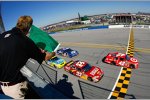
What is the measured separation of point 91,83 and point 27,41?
7213 millimetres

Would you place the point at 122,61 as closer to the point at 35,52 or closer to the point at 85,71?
the point at 85,71

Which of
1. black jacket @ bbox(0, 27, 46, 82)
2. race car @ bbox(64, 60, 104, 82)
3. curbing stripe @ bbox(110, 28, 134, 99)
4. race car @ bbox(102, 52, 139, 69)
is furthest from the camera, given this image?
race car @ bbox(102, 52, 139, 69)

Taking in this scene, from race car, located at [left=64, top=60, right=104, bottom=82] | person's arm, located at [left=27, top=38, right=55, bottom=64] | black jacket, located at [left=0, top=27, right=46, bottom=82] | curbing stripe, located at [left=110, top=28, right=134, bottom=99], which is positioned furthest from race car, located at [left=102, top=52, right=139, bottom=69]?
black jacket, located at [left=0, top=27, right=46, bottom=82]

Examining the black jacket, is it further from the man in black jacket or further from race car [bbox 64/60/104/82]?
race car [bbox 64/60/104/82]

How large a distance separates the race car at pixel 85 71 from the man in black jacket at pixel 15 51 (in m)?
7.11

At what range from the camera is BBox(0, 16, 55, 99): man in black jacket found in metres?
2.48

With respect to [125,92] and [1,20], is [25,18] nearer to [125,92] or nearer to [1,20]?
[1,20]

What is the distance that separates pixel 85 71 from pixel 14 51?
7932mm

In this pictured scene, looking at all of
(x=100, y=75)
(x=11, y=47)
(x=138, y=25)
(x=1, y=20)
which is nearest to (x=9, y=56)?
(x=11, y=47)

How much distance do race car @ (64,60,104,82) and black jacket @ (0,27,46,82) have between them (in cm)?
718

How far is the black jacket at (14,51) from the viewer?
8.12 ft

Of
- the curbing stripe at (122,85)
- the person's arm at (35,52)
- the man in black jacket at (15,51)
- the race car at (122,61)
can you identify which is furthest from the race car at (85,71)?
the man in black jacket at (15,51)

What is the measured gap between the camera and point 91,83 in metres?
9.28

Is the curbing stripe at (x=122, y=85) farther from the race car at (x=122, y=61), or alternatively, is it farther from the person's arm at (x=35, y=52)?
the person's arm at (x=35, y=52)
